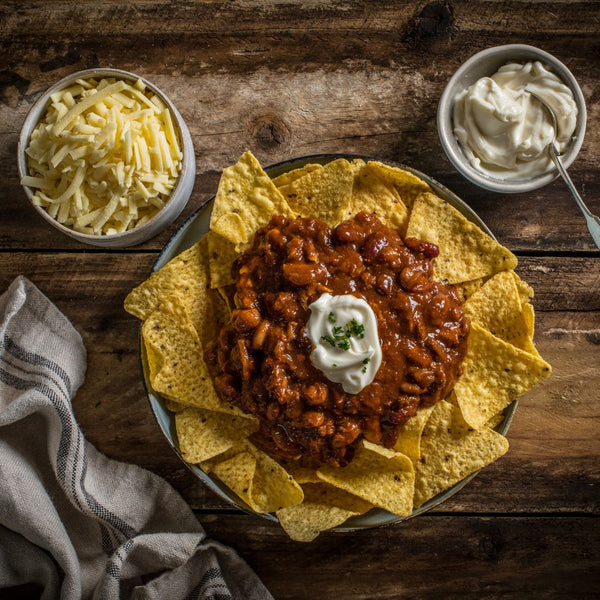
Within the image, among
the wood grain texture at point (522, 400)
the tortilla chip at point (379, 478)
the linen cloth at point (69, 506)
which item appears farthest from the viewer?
the wood grain texture at point (522, 400)

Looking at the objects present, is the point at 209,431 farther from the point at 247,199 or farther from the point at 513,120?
the point at 513,120

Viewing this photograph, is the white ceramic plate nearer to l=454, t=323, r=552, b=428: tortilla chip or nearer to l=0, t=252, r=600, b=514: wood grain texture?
l=454, t=323, r=552, b=428: tortilla chip

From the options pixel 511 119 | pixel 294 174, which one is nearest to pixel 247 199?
pixel 294 174

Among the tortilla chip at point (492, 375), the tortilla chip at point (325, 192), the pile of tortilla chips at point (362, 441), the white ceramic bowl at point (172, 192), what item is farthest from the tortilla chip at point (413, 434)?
the white ceramic bowl at point (172, 192)

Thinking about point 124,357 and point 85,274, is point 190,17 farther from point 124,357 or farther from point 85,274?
point 124,357

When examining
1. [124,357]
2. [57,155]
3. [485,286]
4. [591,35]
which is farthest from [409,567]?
[591,35]

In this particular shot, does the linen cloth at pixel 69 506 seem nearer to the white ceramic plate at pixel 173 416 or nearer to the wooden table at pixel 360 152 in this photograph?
the wooden table at pixel 360 152
